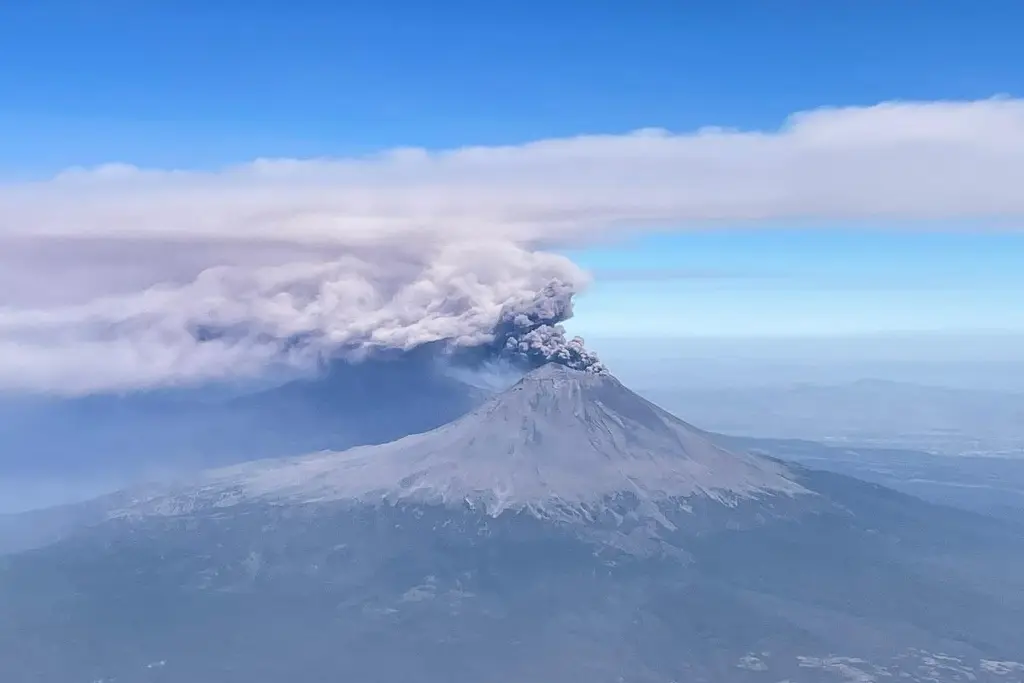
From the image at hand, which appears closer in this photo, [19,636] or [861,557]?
[19,636]

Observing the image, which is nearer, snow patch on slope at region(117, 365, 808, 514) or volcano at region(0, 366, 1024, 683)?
volcano at region(0, 366, 1024, 683)

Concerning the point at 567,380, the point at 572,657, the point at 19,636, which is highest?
the point at 567,380

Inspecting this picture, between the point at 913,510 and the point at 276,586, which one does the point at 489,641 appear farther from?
the point at 913,510

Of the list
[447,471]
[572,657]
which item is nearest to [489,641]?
[572,657]

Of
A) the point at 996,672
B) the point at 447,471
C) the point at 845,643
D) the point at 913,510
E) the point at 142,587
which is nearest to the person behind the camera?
the point at 996,672

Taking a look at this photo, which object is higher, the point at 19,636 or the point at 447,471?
the point at 447,471

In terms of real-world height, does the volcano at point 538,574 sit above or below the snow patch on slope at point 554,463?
below

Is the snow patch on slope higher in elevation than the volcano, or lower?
higher

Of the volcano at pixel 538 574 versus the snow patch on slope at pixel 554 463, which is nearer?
the volcano at pixel 538 574
